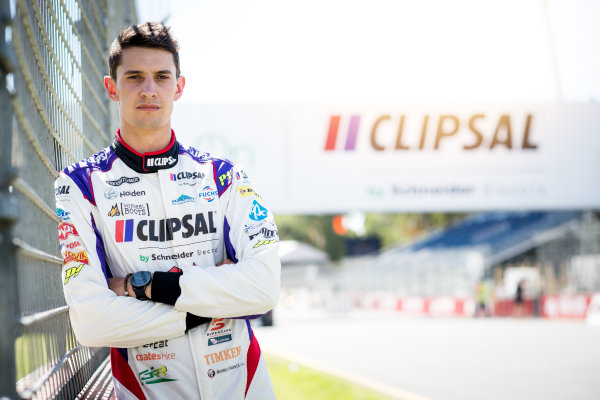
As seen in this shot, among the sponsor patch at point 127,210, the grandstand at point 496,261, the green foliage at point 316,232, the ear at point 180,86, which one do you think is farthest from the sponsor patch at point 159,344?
the green foliage at point 316,232

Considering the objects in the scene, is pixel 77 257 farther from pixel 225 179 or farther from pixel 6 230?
pixel 6 230

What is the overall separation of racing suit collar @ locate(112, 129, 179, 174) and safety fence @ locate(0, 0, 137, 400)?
24 cm

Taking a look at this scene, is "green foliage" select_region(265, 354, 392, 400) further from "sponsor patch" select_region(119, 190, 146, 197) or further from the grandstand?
the grandstand

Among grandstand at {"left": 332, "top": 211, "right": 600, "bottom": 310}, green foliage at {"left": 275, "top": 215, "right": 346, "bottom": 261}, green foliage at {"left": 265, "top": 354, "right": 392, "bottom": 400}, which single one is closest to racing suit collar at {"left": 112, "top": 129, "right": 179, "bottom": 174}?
green foliage at {"left": 265, "top": 354, "right": 392, "bottom": 400}

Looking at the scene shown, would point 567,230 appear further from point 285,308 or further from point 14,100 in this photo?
point 14,100

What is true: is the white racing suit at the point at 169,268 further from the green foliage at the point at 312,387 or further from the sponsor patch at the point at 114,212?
the green foliage at the point at 312,387

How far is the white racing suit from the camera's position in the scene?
231 cm

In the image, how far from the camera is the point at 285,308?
42.2m

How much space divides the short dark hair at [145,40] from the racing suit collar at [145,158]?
29 centimetres

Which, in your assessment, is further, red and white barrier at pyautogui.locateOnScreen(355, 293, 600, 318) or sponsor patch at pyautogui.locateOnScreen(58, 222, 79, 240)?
red and white barrier at pyautogui.locateOnScreen(355, 293, 600, 318)

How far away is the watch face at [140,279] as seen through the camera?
2.31m

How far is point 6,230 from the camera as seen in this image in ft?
5.37

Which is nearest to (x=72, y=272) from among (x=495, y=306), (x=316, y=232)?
(x=495, y=306)

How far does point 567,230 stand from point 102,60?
104 feet
